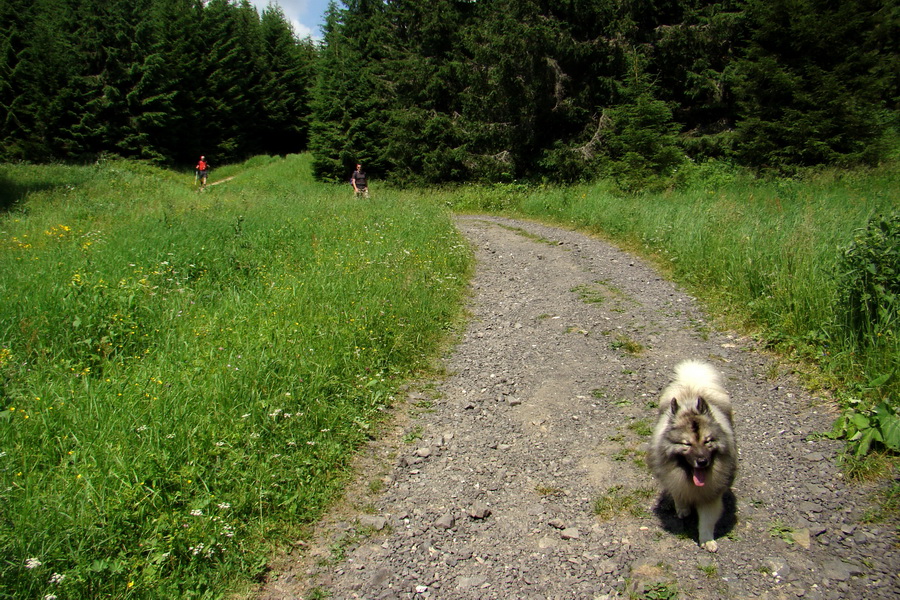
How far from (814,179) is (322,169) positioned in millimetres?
29418

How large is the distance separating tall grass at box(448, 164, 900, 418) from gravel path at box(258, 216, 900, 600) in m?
0.48

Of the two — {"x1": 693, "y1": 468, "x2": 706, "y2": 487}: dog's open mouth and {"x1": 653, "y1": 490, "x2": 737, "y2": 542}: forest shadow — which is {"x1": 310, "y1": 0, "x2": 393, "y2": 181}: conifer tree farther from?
{"x1": 693, "y1": 468, "x2": 706, "y2": 487}: dog's open mouth

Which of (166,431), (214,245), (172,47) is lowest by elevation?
(166,431)

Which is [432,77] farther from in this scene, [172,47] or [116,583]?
[116,583]

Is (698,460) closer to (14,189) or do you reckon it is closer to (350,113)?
(14,189)

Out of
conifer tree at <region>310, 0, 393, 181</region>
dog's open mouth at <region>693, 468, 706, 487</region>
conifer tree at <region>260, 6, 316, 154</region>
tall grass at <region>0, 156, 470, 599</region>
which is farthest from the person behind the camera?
conifer tree at <region>260, 6, 316, 154</region>

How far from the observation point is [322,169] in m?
37.6

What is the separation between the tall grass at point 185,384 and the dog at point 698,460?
8.19 feet

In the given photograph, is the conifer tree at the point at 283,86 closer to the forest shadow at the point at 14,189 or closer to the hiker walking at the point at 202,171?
the hiker walking at the point at 202,171

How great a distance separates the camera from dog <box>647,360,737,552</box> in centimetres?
352

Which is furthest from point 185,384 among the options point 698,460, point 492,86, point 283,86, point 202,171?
point 283,86

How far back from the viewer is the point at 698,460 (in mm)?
3443

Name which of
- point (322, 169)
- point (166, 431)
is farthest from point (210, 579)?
point (322, 169)

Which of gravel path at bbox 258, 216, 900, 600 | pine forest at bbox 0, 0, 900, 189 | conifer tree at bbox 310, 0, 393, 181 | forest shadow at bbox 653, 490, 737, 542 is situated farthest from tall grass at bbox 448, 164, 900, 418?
conifer tree at bbox 310, 0, 393, 181
